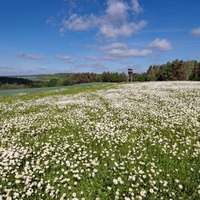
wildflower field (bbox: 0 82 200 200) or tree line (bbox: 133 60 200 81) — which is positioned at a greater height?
tree line (bbox: 133 60 200 81)

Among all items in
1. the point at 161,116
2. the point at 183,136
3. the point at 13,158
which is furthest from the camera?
the point at 161,116

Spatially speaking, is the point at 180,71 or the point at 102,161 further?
the point at 180,71

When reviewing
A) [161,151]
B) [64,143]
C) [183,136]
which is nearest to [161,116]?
[183,136]

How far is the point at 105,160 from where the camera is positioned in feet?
20.2

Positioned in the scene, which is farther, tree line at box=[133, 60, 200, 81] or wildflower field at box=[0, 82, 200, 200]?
tree line at box=[133, 60, 200, 81]

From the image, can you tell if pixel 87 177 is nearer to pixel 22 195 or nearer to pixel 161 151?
pixel 22 195

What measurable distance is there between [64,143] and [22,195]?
11.1 feet

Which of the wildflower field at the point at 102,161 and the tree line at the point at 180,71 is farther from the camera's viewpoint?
the tree line at the point at 180,71

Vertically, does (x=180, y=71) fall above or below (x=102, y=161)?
above

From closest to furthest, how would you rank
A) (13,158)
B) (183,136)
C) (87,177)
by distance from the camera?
1. (87,177)
2. (13,158)
3. (183,136)

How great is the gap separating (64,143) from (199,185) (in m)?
6.00

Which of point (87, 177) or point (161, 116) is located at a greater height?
point (161, 116)

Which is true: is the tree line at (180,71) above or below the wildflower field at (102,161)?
above

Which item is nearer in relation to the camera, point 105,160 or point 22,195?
point 22,195
